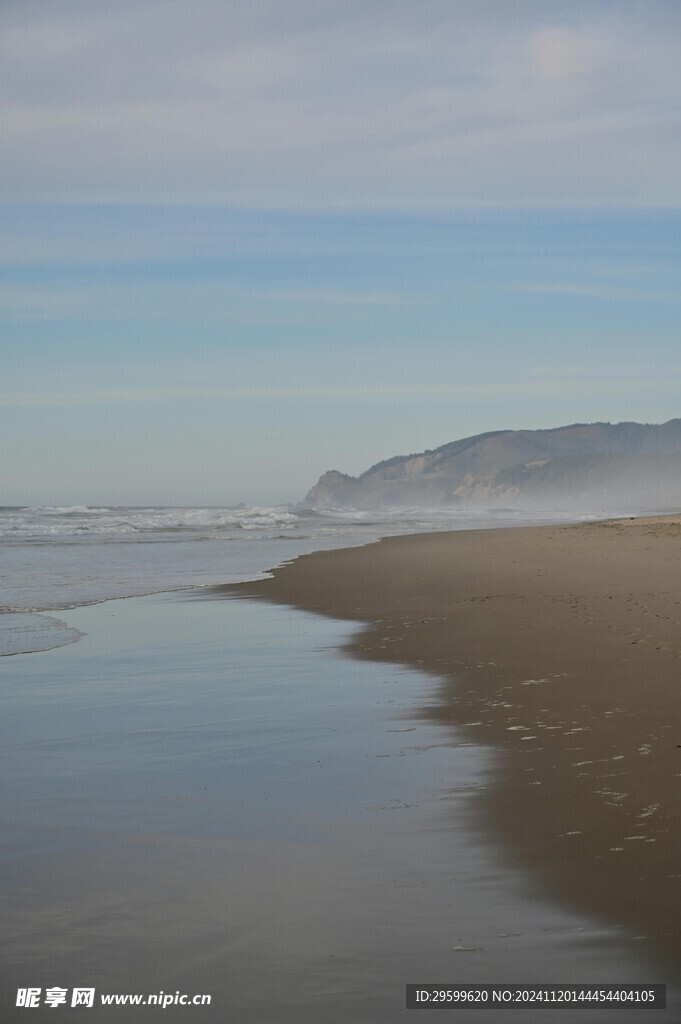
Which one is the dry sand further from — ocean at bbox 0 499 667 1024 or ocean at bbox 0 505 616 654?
ocean at bbox 0 505 616 654

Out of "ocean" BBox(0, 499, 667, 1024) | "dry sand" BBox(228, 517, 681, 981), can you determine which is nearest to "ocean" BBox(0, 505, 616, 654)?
"dry sand" BBox(228, 517, 681, 981)

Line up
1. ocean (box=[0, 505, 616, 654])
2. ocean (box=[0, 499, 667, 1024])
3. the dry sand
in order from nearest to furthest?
ocean (box=[0, 499, 667, 1024]) → the dry sand → ocean (box=[0, 505, 616, 654])

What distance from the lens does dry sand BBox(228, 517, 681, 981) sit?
439cm

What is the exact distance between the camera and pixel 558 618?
12648 mm

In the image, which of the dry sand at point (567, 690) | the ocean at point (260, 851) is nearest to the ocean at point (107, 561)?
the dry sand at point (567, 690)

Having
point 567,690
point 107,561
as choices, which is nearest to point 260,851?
point 567,690

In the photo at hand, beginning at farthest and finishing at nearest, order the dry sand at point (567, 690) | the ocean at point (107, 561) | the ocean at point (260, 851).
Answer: the ocean at point (107, 561) < the dry sand at point (567, 690) < the ocean at point (260, 851)

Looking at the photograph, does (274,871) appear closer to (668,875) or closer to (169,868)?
(169,868)

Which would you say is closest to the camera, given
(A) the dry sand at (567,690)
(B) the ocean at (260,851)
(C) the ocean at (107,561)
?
(B) the ocean at (260,851)

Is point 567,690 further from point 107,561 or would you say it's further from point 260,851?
point 107,561

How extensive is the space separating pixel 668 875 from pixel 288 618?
421 inches

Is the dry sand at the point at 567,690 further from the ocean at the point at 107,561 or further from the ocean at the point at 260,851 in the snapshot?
the ocean at the point at 107,561

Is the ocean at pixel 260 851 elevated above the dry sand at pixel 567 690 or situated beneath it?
situated beneath

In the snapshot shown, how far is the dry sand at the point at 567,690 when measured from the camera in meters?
4.39
